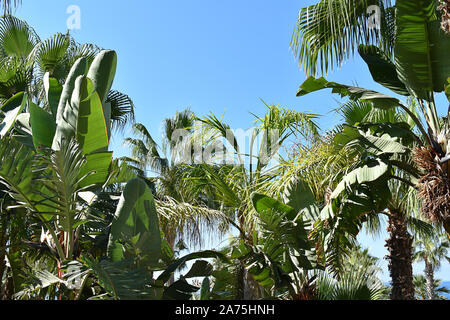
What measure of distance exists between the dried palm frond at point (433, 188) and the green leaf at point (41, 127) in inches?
193

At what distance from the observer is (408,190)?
809cm

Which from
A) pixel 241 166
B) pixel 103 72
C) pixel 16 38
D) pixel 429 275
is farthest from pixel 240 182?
pixel 429 275

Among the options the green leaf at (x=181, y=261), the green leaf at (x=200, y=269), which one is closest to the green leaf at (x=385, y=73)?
the green leaf at (x=181, y=261)

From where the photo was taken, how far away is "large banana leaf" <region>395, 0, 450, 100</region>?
603 cm

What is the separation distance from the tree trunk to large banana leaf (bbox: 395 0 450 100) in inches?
114

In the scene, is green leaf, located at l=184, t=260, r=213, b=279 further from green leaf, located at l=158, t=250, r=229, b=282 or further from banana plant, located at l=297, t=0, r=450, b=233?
banana plant, located at l=297, t=0, r=450, b=233

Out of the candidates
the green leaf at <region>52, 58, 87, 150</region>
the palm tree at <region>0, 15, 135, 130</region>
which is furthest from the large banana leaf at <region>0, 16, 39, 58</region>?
the green leaf at <region>52, 58, 87, 150</region>

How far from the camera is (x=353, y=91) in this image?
643cm

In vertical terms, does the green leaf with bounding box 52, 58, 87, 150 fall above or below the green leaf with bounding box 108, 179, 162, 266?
above

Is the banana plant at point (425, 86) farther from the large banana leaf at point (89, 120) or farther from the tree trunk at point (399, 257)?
the large banana leaf at point (89, 120)

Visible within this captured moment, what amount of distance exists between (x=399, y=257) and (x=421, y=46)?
3922 mm

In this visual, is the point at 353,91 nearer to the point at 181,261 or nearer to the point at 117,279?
the point at 181,261

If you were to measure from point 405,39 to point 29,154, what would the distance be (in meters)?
5.39
